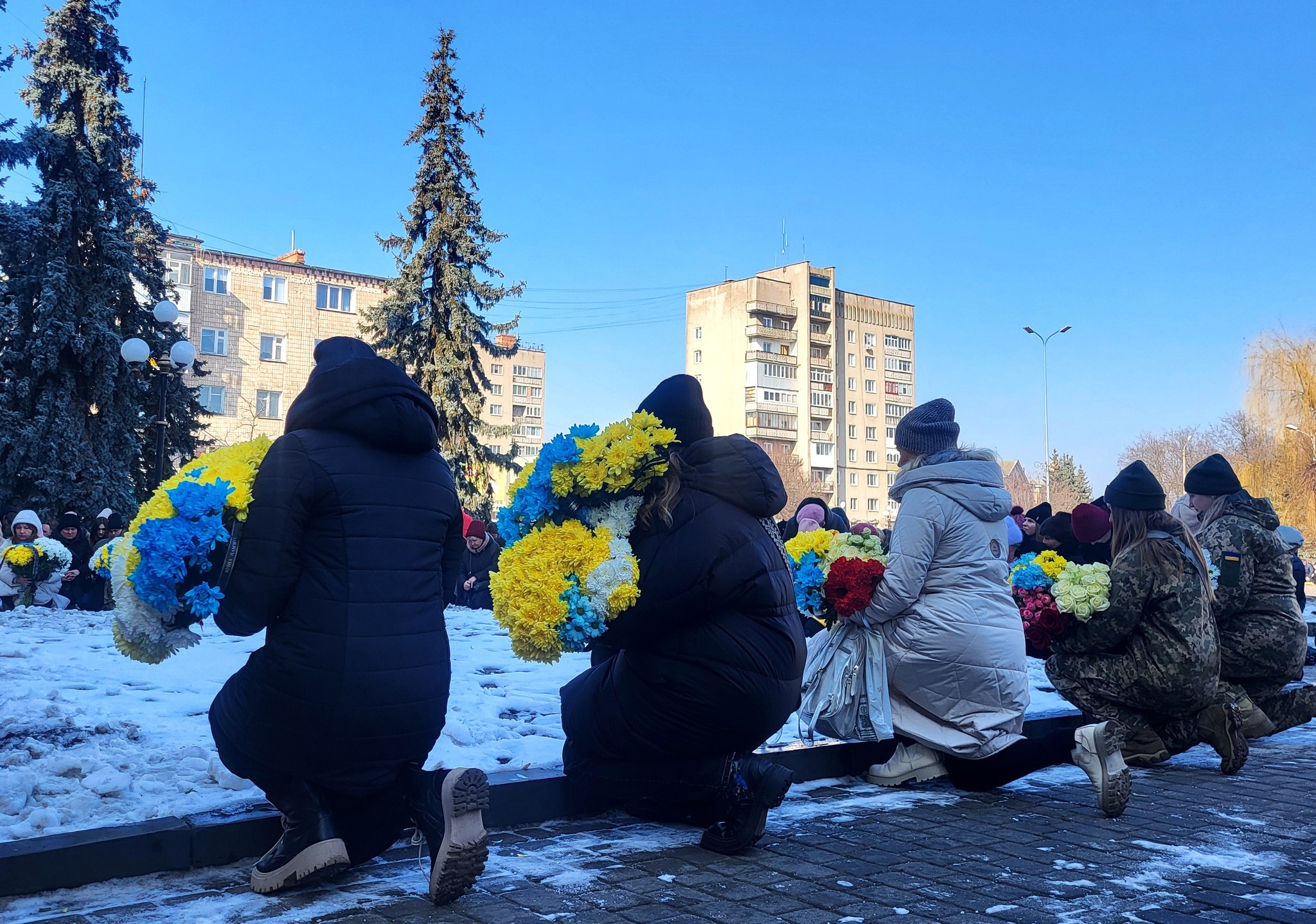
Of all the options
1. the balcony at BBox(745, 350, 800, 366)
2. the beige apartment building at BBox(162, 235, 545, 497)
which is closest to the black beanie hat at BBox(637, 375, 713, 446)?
the beige apartment building at BBox(162, 235, 545, 497)

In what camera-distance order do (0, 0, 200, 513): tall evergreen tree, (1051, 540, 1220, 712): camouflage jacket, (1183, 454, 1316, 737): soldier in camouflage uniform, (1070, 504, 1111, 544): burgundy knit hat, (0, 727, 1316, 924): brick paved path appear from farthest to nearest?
(0, 0, 200, 513): tall evergreen tree, (1070, 504, 1111, 544): burgundy knit hat, (1183, 454, 1316, 737): soldier in camouflage uniform, (1051, 540, 1220, 712): camouflage jacket, (0, 727, 1316, 924): brick paved path

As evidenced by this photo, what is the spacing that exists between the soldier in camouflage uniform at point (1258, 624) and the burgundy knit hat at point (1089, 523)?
706 millimetres

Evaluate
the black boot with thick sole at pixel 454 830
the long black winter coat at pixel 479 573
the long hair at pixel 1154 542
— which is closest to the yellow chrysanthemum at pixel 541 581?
the black boot with thick sole at pixel 454 830

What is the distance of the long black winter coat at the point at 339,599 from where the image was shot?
146 inches

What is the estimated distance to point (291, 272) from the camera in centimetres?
5494

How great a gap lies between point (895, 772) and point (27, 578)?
10375 mm

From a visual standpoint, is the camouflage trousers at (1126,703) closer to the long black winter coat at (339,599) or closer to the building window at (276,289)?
the long black winter coat at (339,599)

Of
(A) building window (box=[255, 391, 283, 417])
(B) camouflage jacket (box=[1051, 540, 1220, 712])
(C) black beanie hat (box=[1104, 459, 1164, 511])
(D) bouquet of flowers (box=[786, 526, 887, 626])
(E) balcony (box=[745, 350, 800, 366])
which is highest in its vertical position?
(E) balcony (box=[745, 350, 800, 366])

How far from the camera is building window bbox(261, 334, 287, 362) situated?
180ft

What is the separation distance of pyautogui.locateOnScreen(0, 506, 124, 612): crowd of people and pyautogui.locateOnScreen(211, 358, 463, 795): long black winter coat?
8.57 meters

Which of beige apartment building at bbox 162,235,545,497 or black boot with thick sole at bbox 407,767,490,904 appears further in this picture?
beige apartment building at bbox 162,235,545,497

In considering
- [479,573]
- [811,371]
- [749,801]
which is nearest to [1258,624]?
[749,801]

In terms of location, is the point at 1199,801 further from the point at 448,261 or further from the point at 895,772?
the point at 448,261

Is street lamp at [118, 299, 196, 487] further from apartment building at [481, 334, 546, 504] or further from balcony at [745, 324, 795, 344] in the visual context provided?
apartment building at [481, 334, 546, 504]
